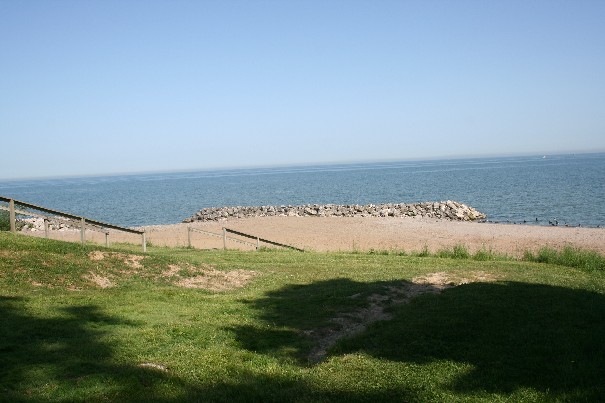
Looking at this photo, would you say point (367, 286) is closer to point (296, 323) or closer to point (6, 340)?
point (296, 323)

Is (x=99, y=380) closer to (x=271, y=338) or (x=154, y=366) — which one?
(x=154, y=366)

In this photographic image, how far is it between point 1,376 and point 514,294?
9.96m

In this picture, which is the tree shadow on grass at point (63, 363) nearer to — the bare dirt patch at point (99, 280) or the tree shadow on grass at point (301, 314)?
the tree shadow on grass at point (301, 314)

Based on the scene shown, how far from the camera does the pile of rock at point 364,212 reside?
5400 cm

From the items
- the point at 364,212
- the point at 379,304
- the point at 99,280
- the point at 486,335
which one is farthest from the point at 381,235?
the point at 486,335

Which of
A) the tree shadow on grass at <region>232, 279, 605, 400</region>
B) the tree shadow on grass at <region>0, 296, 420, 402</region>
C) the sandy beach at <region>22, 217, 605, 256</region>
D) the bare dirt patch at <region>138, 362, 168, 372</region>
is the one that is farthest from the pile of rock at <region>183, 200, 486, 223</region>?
the bare dirt patch at <region>138, 362, 168, 372</region>

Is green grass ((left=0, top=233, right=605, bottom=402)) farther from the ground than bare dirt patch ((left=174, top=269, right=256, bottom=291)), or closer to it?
farther from the ground

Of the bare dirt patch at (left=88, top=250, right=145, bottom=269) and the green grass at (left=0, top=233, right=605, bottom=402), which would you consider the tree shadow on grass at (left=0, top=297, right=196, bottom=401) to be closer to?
the green grass at (left=0, top=233, right=605, bottom=402)

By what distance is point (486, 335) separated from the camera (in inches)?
362

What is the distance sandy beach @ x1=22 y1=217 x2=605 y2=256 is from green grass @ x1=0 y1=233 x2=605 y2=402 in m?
15.8

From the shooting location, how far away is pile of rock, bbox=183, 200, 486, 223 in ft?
177

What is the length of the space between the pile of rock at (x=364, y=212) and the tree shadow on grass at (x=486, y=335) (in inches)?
1608

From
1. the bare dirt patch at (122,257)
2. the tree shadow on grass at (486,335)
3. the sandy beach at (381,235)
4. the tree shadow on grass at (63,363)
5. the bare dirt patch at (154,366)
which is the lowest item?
the sandy beach at (381,235)

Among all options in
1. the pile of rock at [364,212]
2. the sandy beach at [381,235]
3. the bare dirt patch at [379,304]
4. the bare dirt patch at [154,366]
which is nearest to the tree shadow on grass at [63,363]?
the bare dirt patch at [154,366]
